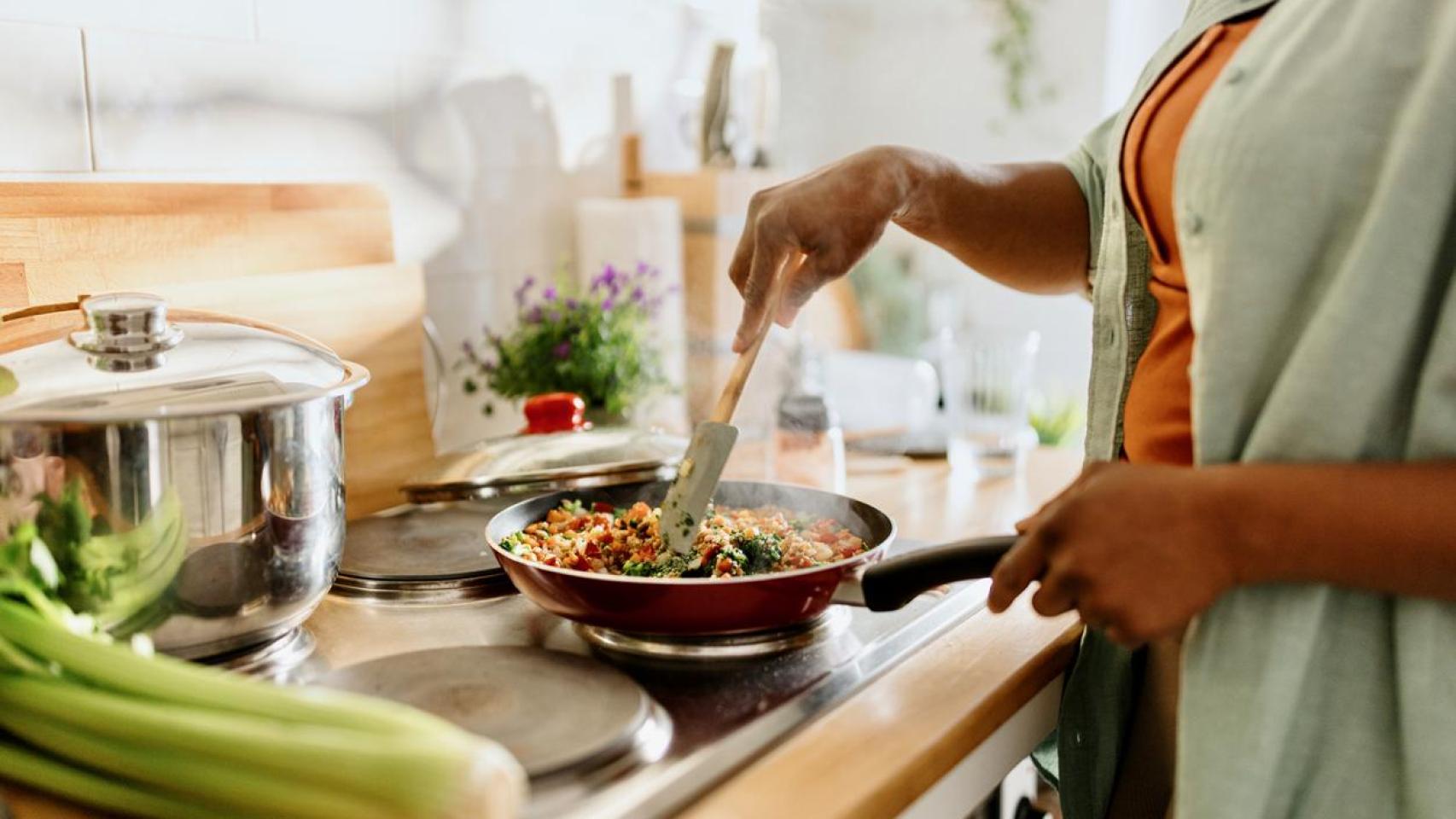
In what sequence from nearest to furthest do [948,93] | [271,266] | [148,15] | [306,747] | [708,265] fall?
[306,747] → [148,15] → [271,266] → [708,265] → [948,93]

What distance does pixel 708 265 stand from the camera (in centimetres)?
185

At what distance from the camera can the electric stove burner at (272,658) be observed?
2.72 feet

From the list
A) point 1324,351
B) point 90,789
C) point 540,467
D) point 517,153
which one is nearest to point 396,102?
point 517,153

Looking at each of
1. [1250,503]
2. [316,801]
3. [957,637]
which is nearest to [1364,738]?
[1250,503]

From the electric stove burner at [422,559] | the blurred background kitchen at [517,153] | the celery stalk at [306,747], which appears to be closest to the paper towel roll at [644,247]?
the blurred background kitchen at [517,153]

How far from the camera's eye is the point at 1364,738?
711 millimetres

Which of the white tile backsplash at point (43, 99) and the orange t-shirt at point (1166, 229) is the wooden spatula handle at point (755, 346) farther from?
the white tile backsplash at point (43, 99)

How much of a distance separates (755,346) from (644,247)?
2.44 feet

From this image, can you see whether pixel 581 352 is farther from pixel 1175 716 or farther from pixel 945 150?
pixel 945 150

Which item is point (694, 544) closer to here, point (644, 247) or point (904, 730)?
point (904, 730)

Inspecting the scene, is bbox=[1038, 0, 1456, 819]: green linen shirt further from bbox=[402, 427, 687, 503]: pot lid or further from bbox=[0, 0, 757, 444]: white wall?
bbox=[0, 0, 757, 444]: white wall

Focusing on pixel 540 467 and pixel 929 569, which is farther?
pixel 540 467

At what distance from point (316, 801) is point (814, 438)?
1.01m

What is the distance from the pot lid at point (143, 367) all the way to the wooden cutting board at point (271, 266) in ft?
0.65
